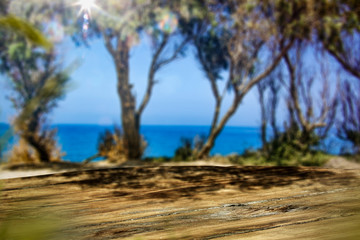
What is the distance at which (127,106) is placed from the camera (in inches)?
247

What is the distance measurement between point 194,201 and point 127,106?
217 inches

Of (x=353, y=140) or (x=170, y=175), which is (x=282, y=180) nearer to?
(x=170, y=175)

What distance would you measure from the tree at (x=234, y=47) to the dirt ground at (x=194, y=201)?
16.1 feet

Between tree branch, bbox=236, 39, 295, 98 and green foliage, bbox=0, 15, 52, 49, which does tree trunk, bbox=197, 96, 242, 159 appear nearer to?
tree branch, bbox=236, 39, 295, 98

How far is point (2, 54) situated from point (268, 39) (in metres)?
5.11

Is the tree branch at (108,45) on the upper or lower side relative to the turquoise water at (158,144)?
upper

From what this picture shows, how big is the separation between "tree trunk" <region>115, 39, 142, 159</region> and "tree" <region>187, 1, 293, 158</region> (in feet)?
4.35

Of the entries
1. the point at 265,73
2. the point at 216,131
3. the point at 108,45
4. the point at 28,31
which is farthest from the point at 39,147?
the point at 28,31

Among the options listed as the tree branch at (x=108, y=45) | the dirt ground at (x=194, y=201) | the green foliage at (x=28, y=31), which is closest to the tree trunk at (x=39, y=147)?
the tree branch at (x=108, y=45)

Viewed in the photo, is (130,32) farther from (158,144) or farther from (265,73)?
(158,144)

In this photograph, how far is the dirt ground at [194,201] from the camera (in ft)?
2.19

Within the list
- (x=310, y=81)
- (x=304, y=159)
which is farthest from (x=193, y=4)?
(x=304, y=159)

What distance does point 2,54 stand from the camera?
5.83m

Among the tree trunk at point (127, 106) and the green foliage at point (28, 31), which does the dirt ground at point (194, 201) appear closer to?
the green foliage at point (28, 31)
